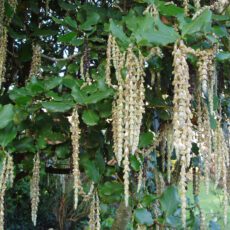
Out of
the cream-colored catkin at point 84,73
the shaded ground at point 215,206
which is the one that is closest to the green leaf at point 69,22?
the cream-colored catkin at point 84,73

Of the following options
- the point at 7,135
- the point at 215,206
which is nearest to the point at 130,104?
the point at 7,135

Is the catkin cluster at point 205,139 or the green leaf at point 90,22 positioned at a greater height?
the green leaf at point 90,22

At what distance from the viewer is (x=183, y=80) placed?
2.95 feet

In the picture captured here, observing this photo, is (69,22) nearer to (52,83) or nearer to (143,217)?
(52,83)

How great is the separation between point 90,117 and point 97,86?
9 cm

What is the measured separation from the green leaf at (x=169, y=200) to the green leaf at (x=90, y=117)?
14.5 inches

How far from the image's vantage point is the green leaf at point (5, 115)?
1.18 meters

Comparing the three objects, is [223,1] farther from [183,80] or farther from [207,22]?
[183,80]

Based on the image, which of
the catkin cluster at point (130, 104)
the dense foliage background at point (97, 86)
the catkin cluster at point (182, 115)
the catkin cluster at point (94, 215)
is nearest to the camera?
the catkin cluster at point (182, 115)

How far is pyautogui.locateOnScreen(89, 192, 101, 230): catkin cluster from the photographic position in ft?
4.49

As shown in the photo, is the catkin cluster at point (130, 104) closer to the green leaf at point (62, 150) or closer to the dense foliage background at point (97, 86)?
the dense foliage background at point (97, 86)

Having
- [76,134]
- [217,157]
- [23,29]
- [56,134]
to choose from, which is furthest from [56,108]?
[23,29]

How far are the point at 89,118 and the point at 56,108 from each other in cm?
10

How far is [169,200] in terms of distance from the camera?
4.55 ft
